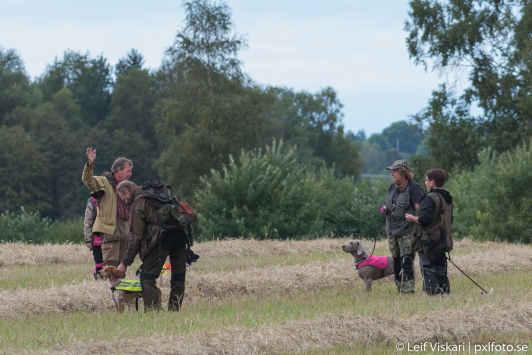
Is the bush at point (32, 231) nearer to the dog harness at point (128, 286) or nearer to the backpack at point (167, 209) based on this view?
the dog harness at point (128, 286)

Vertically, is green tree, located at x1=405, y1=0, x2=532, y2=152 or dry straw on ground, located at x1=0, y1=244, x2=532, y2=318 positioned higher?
green tree, located at x1=405, y1=0, x2=532, y2=152

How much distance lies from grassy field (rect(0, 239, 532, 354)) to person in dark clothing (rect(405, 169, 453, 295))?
34 centimetres

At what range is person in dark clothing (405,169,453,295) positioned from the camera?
13.8 meters

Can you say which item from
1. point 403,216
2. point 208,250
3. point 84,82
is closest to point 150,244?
point 403,216

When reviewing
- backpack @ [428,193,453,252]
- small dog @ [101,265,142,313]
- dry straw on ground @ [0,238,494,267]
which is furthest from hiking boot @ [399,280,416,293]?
dry straw on ground @ [0,238,494,267]

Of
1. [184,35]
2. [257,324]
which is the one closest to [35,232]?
[184,35]

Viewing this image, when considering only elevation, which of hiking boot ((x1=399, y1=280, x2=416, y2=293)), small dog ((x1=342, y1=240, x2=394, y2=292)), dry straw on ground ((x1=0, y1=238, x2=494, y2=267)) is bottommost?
dry straw on ground ((x1=0, y1=238, x2=494, y2=267))

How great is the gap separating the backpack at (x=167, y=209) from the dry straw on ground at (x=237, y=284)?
1.96m

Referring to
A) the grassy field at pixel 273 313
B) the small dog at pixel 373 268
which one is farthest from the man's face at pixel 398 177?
the grassy field at pixel 273 313

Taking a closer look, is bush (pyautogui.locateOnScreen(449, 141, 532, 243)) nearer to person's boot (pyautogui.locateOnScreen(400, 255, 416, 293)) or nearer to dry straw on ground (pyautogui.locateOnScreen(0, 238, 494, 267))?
dry straw on ground (pyautogui.locateOnScreen(0, 238, 494, 267))

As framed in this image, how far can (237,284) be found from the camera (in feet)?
51.7

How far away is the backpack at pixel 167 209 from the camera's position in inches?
489

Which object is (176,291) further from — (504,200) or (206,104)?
(206,104)

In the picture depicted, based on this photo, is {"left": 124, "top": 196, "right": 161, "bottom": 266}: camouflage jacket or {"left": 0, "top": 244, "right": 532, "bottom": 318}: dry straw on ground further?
{"left": 0, "top": 244, "right": 532, "bottom": 318}: dry straw on ground
